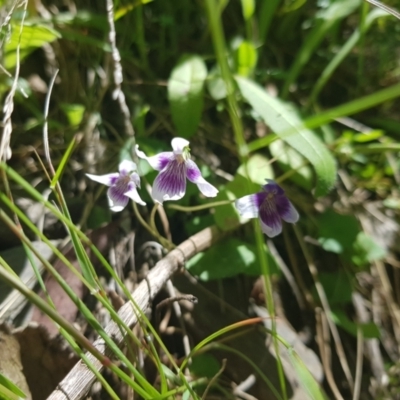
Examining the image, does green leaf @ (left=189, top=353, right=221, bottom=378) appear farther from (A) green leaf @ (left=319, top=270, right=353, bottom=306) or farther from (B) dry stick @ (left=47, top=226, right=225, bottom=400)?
(A) green leaf @ (left=319, top=270, right=353, bottom=306)

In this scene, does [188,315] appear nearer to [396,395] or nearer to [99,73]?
[396,395]

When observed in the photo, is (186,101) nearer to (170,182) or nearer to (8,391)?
(170,182)

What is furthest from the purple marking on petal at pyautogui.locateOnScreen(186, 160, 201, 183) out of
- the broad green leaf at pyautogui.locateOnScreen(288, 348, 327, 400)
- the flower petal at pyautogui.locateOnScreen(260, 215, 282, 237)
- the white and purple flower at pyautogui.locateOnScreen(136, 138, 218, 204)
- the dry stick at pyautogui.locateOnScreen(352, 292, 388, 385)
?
the dry stick at pyautogui.locateOnScreen(352, 292, 388, 385)

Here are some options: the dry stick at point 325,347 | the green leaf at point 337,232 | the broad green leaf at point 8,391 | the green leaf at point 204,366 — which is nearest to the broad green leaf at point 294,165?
the green leaf at point 337,232

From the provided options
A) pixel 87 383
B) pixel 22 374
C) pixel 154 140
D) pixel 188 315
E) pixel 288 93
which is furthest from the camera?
pixel 288 93

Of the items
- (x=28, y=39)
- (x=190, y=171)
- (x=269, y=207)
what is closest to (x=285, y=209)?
(x=269, y=207)

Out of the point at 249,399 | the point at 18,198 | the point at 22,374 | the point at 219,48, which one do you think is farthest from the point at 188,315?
the point at 219,48

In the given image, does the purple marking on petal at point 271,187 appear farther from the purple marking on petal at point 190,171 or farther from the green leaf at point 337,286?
the green leaf at point 337,286
